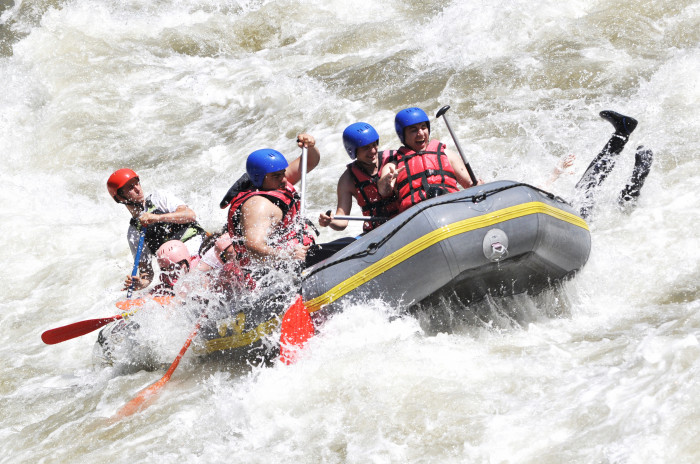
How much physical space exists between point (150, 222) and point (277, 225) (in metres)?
1.20

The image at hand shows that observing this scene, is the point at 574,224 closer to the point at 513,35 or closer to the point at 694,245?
the point at 694,245

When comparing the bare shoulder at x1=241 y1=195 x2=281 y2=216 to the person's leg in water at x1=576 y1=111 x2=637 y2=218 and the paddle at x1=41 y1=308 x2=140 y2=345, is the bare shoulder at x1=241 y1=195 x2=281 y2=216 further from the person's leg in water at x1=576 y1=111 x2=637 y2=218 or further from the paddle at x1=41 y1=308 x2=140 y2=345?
the person's leg in water at x1=576 y1=111 x2=637 y2=218

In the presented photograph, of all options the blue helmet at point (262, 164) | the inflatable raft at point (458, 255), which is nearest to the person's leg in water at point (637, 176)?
the inflatable raft at point (458, 255)

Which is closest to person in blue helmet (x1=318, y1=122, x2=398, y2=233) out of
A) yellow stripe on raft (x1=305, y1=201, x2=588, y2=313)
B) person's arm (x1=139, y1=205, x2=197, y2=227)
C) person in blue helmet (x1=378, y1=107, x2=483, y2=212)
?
person in blue helmet (x1=378, y1=107, x2=483, y2=212)

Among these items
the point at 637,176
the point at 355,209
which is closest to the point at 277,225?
the point at 355,209

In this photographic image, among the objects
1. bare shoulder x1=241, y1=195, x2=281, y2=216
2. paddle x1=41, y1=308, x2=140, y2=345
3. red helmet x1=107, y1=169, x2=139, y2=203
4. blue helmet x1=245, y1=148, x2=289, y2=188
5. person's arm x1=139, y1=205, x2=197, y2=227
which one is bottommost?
paddle x1=41, y1=308, x2=140, y2=345

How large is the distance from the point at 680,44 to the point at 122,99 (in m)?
7.84

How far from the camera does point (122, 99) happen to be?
12.0 m

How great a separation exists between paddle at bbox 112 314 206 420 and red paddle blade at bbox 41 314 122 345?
731mm

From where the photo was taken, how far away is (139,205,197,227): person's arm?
571cm

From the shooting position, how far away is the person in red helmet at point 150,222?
5.78 m

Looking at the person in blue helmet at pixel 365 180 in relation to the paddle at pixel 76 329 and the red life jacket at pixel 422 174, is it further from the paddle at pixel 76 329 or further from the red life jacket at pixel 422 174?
the paddle at pixel 76 329

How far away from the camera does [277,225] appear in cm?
505

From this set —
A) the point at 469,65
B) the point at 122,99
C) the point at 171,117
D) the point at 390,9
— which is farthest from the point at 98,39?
the point at 469,65
